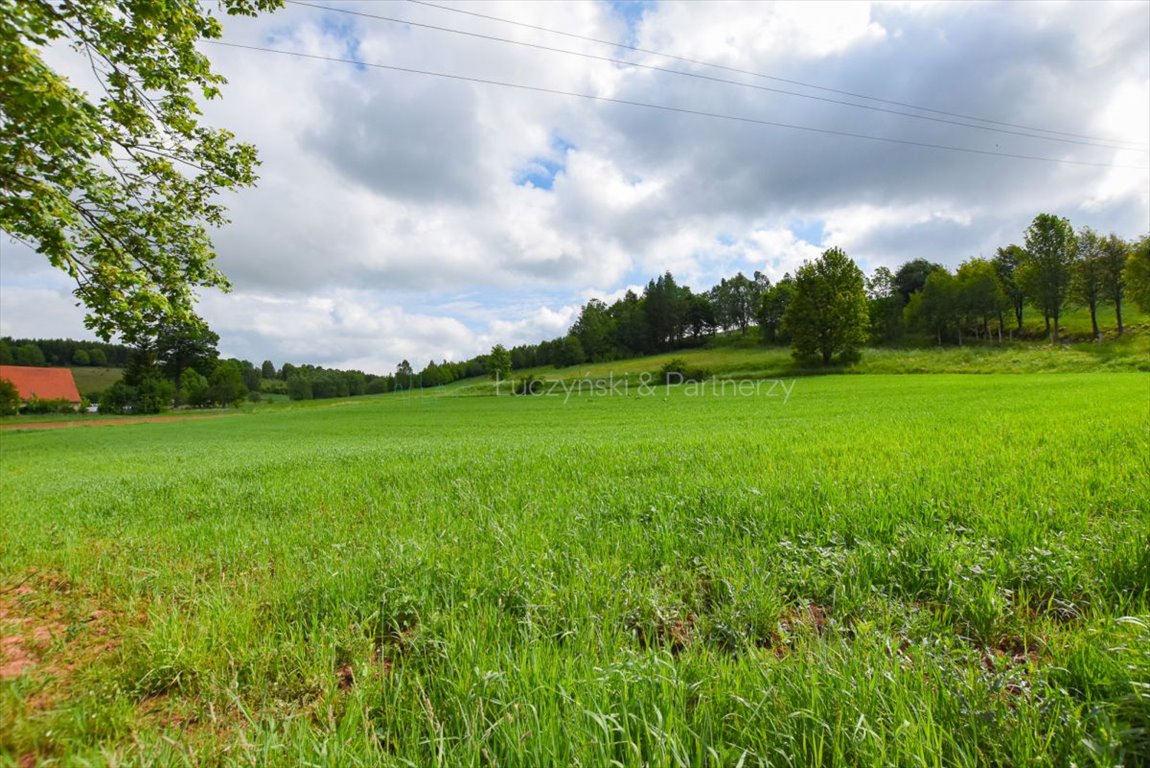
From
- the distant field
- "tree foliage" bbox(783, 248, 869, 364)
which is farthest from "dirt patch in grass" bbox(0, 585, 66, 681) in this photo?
the distant field

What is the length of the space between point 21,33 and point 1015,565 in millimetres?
8579

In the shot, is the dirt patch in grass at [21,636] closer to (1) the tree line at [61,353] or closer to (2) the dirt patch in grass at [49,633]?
(2) the dirt patch in grass at [49,633]

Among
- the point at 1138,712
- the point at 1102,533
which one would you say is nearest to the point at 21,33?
the point at 1138,712

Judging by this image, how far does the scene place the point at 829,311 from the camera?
51.9 meters

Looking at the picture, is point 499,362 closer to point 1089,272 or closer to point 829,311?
point 829,311

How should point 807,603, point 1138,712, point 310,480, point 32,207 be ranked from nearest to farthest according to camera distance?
point 1138,712 → point 807,603 → point 32,207 → point 310,480

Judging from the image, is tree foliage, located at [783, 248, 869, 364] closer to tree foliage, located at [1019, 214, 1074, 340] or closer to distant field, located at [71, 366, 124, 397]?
tree foliage, located at [1019, 214, 1074, 340]

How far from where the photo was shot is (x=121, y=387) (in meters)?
71.4

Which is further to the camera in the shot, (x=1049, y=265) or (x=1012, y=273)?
(x=1012, y=273)

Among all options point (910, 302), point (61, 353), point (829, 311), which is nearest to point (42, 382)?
point (61, 353)

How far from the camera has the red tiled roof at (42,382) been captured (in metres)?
73.6

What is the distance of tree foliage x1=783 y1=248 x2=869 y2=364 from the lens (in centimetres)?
5156

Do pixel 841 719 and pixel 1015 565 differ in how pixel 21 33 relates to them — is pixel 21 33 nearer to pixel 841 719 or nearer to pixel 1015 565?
pixel 841 719

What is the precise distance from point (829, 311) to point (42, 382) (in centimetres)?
12427
